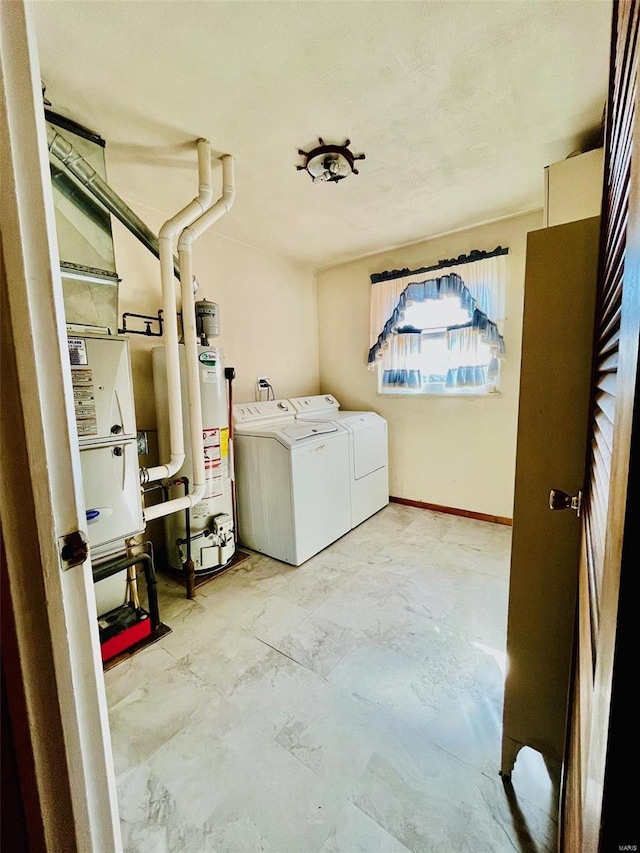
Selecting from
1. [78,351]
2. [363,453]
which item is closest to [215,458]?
[78,351]

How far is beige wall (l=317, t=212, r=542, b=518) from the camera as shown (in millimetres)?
2893

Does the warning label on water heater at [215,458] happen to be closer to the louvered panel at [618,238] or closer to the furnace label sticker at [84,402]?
the furnace label sticker at [84,402]

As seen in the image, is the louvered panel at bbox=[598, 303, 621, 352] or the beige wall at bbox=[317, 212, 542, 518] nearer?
the louvered panel at bbox=[598, 303, 621, 352]

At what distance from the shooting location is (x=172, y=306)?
6.49ft

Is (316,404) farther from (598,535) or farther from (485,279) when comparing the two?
(598,535)

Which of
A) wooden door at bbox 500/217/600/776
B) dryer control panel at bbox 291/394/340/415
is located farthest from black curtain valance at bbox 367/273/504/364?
wooden door at bbox 500/217/600/776

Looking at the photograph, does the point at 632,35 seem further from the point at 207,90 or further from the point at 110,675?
the point at 110,675

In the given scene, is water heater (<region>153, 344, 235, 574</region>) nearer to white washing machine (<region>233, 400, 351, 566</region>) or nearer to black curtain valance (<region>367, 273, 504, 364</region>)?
white washing machine (<region>233, 400, 351, 566</region>)

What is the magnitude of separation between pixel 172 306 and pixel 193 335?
0.20m

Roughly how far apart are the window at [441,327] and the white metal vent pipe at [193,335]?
1.85 m

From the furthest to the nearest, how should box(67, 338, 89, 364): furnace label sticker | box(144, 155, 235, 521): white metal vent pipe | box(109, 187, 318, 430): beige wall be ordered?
box(109, 187, 318, 430): beige wall
box(144, 155, 235, 521): white metal vent pipe
box(67, 338, 89, 364): furnace label sticker

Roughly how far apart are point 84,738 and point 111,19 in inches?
78.4

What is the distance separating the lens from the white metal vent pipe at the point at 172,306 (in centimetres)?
192

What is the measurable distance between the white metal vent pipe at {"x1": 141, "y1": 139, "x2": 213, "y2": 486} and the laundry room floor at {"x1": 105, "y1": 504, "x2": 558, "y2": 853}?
909 mm
